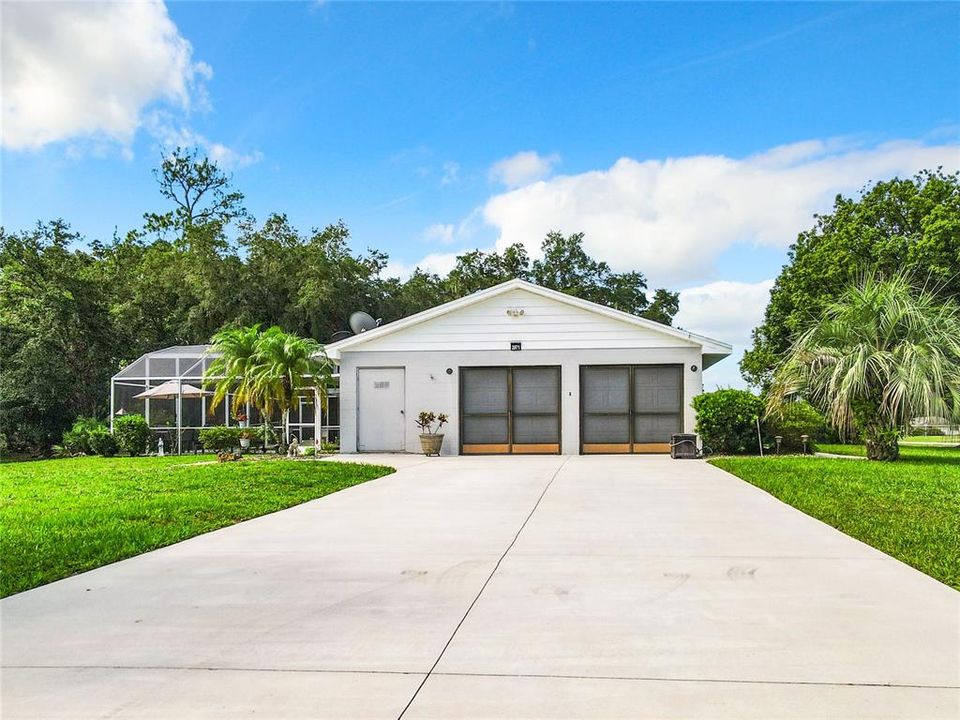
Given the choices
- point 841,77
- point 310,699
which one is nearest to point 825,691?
point 310,699

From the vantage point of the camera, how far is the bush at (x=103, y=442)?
2008 centimetres

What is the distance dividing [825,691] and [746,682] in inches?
12.6

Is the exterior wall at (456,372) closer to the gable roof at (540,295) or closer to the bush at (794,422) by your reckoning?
the gable roof at (540,295)

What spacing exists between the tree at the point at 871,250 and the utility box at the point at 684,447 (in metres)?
9.66

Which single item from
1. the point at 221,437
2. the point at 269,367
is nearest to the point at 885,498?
the point at 269,367

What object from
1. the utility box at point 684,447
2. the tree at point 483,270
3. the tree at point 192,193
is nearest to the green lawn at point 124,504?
the utility box at point 684,447

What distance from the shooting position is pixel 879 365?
12.8m

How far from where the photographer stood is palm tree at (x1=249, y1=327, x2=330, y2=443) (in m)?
16.4

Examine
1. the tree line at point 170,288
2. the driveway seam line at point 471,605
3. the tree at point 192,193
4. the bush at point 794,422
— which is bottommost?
the driveway seam line at point 471,605

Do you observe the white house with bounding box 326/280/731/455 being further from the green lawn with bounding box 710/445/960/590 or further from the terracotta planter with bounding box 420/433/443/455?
the green lawn with bounding box 710/445/960/590

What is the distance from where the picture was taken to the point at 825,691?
3.16 m

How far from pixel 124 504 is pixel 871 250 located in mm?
24667

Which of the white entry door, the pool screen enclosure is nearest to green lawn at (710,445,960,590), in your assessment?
the white entry door

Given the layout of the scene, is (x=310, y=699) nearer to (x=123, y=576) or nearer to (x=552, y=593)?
(x=552, y=593)
